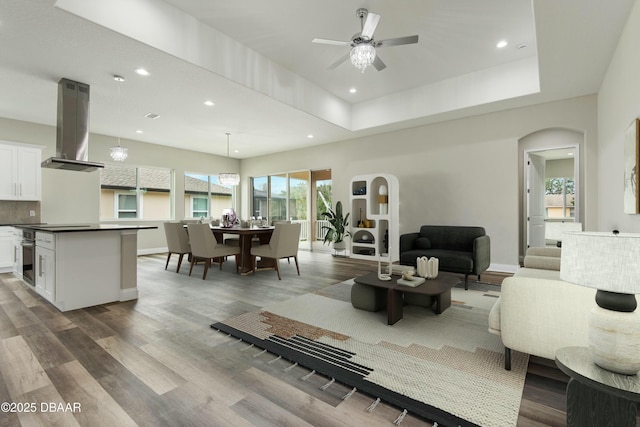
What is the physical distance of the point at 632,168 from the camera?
98.8 inches

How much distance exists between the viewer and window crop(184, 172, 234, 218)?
8.59 meters

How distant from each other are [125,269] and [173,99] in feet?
8.68

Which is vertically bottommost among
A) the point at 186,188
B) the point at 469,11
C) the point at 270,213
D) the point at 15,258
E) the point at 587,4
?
the point at 15,258

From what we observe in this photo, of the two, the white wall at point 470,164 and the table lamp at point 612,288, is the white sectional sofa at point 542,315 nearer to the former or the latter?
the table lamp at point 612,288

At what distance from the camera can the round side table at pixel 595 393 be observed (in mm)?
1146

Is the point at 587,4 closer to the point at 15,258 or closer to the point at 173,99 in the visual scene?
the point at 173,99

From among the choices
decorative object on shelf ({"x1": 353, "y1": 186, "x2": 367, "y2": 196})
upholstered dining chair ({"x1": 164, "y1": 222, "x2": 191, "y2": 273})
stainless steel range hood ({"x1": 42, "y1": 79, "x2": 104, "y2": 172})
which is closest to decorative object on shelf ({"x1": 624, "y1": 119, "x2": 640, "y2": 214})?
decorative object on shelf ({"x1": 353, "y1": 186, "x2": 367, "y2": 196})

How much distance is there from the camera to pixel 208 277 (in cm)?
481

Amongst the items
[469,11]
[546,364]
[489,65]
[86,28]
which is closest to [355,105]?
[489,65]

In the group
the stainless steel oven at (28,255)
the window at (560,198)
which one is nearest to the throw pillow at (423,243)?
the window at (560,198)

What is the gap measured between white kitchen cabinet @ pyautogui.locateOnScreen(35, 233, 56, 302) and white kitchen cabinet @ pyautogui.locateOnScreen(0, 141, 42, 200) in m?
2.57

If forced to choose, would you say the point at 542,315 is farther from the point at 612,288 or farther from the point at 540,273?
the point at 540,273

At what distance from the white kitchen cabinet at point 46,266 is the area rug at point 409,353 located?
6.72 feet

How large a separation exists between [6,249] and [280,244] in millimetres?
4807
